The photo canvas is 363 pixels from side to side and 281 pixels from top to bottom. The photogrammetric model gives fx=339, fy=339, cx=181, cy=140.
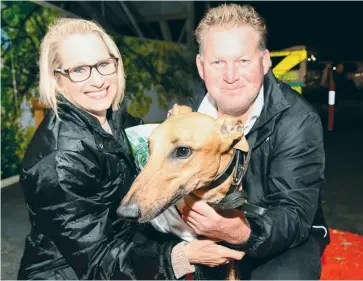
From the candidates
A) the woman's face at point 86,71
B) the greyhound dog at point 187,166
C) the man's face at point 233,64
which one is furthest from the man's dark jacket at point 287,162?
the woman's face at point 86,71

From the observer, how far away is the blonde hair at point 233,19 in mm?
1903

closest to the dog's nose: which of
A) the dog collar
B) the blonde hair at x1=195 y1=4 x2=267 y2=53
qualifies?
the dog collar

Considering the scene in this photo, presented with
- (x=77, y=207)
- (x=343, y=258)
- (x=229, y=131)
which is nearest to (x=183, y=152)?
(x=229, y=131)

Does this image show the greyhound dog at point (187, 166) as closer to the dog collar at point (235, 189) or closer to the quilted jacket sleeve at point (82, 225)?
the dog collar at point (235, 189)

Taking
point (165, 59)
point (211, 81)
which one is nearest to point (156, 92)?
point (165, 59)

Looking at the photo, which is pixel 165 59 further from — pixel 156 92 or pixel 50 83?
pixel 50 83

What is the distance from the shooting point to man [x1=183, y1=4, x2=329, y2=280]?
6.19 ft

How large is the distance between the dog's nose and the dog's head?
10mm

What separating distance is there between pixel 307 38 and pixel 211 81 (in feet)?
40.3

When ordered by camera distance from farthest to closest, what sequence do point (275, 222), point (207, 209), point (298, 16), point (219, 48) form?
point (298, 16)
point (219, 48)
point (275, 222)
point (207, 209)

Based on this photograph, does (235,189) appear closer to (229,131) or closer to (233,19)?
(229,131)

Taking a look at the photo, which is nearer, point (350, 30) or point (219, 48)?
point (219, 48)

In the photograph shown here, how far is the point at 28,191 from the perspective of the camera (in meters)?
1.79

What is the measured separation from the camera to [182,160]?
152cm
